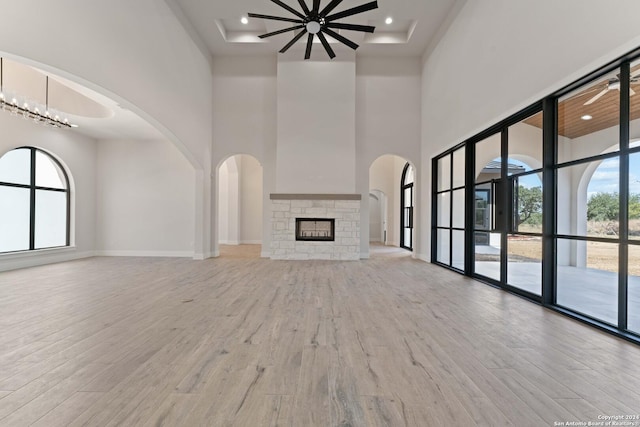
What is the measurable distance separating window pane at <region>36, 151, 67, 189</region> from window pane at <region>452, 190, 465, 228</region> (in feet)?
30.1

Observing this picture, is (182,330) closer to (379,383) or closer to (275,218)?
(379,383)

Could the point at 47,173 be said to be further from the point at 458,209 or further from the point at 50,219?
the point at 458,209

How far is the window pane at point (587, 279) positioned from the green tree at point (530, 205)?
0.47 m

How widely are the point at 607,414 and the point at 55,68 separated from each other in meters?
5.48

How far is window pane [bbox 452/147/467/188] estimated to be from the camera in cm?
592

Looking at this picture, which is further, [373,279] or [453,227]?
[453,227]

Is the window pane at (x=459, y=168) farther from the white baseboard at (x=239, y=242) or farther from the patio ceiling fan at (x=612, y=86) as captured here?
the white baseboard at (x=239, y=242)

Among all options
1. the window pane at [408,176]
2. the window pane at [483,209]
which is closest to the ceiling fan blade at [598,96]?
the window pane at [483,209]

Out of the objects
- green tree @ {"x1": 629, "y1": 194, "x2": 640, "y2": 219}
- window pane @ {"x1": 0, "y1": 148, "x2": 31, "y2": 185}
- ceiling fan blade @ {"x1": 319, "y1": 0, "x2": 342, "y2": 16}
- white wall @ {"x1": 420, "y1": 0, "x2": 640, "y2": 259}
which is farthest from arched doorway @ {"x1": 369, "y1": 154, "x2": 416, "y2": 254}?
window pane @ {"x1": 0, "y1": 148, "x2": 31, "y2": 185}

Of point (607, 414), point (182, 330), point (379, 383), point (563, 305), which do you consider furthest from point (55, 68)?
point (563, 305)

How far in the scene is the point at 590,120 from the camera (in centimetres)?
317

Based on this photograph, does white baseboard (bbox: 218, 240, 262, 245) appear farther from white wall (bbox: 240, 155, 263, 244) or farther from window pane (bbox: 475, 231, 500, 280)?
window pane (bbox: 475, 231, 500, 280)

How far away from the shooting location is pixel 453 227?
6.30m

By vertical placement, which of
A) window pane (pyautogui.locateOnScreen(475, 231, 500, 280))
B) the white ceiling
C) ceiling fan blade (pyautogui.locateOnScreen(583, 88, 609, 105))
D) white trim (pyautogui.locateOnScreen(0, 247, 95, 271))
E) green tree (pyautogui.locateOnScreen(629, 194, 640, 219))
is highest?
the white ceiling
